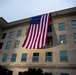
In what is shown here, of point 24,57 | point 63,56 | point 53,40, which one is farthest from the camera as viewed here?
point 24,57

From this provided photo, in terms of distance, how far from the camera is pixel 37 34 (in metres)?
21.0

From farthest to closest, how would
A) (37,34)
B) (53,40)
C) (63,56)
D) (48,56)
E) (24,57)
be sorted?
(24,57) < (53,40) < (37,34) < (48,56) < (63,56)

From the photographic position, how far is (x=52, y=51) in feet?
66.7

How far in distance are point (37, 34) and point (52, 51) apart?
15.1 feet

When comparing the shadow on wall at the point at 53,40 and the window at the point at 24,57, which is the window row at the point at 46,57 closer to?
the window at the point at 24,57

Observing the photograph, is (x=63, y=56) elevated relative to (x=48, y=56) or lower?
lower

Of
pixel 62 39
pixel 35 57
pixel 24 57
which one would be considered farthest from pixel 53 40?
pixel 24 57

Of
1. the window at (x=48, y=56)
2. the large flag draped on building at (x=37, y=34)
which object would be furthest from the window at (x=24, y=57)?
the window at (x=48, y=56)

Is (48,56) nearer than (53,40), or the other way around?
(48,56)

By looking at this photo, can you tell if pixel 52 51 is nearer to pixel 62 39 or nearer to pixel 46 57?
pixel 46 57

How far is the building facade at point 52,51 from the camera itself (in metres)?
18.5

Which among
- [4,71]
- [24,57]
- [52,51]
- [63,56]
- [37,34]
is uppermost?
[37,34]

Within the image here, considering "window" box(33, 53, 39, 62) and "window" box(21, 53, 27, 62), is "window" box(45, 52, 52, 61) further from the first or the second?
"window" box(21, 53, 27, 62)

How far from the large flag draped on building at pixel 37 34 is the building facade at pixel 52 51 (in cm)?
227
